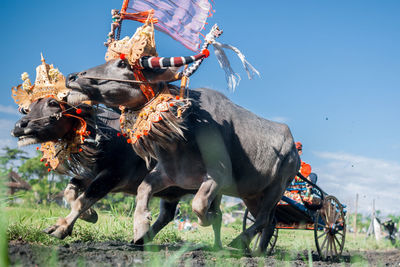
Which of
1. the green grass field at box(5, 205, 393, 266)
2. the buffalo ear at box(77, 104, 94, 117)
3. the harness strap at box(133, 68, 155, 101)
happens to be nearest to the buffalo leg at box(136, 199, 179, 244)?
the green grass field at box(5, 205, 393, 266)

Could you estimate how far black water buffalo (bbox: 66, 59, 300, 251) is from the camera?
3.96 meters

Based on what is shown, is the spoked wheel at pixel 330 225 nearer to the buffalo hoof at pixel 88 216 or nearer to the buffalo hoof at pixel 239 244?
the buffalo hoof at pixel 239 244

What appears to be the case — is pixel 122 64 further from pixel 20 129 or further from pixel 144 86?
pixel 20 129

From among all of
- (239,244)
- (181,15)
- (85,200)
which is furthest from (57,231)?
(181,15)

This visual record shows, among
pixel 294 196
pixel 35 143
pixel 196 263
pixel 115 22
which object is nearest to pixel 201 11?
pixel 115 22

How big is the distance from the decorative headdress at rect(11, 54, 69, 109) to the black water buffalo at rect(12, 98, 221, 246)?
16 centimetres

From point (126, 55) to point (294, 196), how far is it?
4.13 m

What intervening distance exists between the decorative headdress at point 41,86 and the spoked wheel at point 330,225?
13.9 feet

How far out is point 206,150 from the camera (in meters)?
4.14

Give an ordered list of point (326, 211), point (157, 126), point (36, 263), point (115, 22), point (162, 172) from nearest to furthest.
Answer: point (36, 263)
point (157, 126)
point (162, 172)
point (115, 22)
point (326, 211)

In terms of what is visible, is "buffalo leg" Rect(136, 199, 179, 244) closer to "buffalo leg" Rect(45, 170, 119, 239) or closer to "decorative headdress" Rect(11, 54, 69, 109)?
"buffalo leg" Rect(45, 170, 119, 239)

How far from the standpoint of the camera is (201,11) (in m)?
4.65

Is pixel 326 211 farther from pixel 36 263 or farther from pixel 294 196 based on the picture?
pixel 36 263

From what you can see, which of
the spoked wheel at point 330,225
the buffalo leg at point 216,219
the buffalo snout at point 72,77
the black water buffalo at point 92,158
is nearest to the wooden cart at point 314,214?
the spoked wheel at point 330,225
